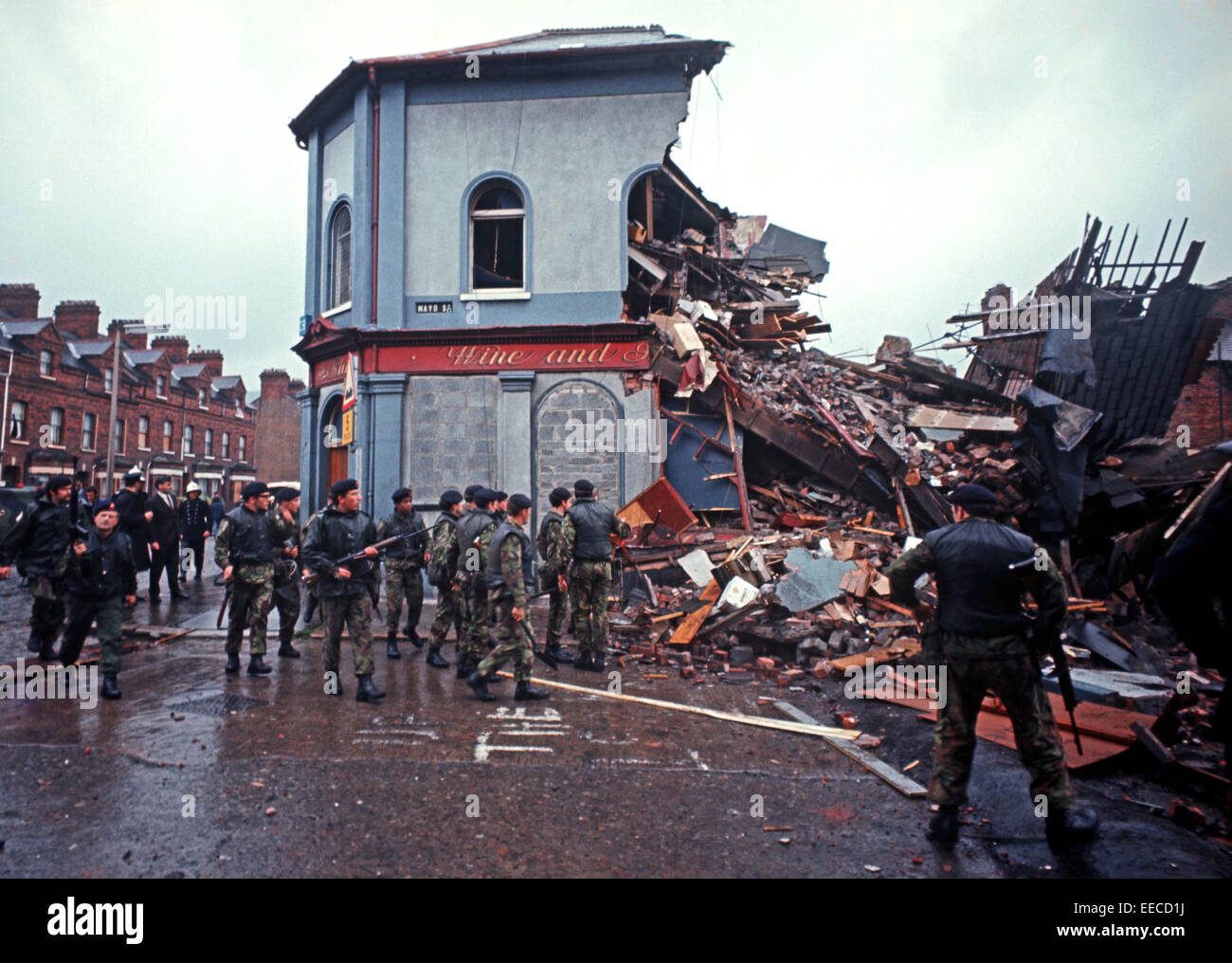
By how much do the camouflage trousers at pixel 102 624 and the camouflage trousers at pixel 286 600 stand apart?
4.88 feet

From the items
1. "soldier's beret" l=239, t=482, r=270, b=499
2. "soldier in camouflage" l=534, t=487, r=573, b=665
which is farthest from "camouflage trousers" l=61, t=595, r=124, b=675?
"soldier in camouflage" l=534, t=487, r=573, b=665

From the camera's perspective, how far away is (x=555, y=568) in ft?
25.2

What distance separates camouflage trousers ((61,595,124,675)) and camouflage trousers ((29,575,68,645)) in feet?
3.60

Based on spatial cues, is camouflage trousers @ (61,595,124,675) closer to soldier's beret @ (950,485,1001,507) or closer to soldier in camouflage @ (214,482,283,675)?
soldier in camouflage @ (214,482,283,675)

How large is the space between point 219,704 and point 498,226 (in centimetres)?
1019

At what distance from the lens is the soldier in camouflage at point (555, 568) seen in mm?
7691

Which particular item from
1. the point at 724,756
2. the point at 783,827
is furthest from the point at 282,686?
the point at 783,827

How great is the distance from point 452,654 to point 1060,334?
35.7 ft

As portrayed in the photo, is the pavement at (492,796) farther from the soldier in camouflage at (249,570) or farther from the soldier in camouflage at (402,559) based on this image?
the soldier in camouflage at (402,559)

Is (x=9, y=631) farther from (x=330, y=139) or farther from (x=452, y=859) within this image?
(x=330, y=139)

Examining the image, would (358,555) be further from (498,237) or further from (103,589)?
(498,237)

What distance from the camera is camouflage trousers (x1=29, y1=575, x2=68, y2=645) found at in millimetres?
7168

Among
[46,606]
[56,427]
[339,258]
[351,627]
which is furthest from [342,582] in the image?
[56,427]

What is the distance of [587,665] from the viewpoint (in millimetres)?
7703
